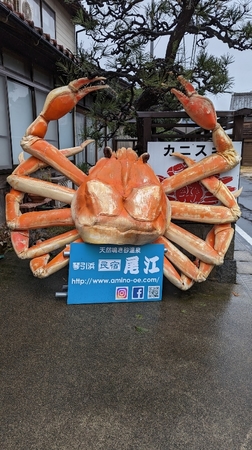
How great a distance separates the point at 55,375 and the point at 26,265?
2440 millimetres

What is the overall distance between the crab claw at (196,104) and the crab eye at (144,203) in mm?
1061

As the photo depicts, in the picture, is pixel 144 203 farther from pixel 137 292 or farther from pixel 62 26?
pixel 62 26

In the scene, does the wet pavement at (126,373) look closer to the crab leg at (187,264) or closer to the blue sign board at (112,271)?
the blue sign board at (112,271)

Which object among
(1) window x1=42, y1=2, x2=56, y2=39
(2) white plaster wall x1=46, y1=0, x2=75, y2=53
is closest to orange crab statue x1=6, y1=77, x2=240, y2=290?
(1) window x1=42, y1=2, x2=56, y2=39

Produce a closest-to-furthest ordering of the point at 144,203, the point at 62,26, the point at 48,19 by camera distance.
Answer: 1. the point at 144,203
2. the point at 48,19
3. the point at 62,26

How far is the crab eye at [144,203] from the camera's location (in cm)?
300

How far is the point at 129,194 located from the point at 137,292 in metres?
1.11

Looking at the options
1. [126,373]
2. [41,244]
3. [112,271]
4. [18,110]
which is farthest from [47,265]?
[18,110]

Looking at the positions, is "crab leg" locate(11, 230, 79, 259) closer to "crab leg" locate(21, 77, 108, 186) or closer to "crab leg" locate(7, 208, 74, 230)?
"crab leg" locate(7, 208, 74, 230)

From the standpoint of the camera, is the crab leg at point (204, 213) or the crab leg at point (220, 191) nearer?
the crab leg at point (204, 213)

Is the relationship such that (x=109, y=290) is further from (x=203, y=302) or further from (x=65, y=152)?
(x=65, y=152)

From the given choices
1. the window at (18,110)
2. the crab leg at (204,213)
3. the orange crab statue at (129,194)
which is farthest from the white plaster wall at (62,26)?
the crab leg at (204,213)

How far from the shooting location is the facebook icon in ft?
11.1

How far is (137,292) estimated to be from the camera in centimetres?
341
